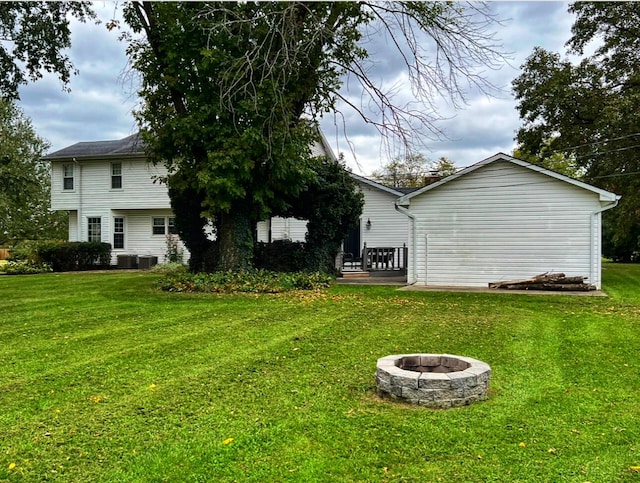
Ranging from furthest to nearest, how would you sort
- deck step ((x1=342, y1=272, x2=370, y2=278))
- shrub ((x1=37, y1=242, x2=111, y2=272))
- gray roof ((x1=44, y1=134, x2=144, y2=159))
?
gray roof ((x1=44, y1=134, x2=144, y2=159)) → shrub ((x1=37, y1=242, x2=111, y2=272)) → deck step ((x1=342, y1=272, x2=370, y2=278))

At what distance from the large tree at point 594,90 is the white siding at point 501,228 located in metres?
5.70

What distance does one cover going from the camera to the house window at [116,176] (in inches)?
891

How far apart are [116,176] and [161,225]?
3.03m

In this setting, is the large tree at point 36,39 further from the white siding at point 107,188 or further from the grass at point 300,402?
the white siding at point 107,188

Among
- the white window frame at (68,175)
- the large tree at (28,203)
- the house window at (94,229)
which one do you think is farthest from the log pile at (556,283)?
the large tree at (28,203)

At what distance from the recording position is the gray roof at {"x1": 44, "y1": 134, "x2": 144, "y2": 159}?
74.0ft

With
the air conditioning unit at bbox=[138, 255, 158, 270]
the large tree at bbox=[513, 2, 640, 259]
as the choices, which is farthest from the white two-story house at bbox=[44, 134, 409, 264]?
the large tree at bbox=[513, 2, 640, 259]

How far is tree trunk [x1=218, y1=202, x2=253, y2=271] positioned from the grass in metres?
5.02

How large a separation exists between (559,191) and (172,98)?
10.8 m

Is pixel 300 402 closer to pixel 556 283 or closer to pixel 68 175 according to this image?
pixel 556 283

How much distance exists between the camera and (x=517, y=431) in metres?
3.63

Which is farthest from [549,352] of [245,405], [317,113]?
[317,113]

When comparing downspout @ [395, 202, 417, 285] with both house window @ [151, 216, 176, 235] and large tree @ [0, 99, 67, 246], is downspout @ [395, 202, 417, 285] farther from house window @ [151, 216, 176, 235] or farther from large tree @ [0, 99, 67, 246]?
large tree @ [0, 99, 67, 246]

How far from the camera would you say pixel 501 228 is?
14016 mm
